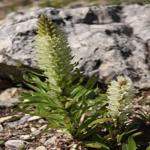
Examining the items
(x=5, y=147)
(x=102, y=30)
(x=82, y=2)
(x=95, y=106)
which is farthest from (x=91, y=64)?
(x=82, y=2)

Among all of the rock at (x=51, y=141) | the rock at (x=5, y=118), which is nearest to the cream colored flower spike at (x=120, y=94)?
the rock at (x=51, y=141)

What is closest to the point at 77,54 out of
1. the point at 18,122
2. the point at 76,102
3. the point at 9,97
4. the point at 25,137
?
the point at 9,97

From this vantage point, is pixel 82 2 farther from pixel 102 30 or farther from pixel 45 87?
pixel 45 87

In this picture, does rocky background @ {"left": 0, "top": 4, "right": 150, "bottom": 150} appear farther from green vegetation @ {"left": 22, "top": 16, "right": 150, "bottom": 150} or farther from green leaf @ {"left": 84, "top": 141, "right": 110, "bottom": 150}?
green leaf @ {"left": 84, "top": 141, "right": 110, "bottom": 150}

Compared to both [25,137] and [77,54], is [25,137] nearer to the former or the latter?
[25,137]

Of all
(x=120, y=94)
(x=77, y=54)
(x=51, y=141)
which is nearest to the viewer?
(x=120, y=94)

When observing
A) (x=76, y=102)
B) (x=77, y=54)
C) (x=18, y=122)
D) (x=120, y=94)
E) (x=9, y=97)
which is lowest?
(x=18, y=122)

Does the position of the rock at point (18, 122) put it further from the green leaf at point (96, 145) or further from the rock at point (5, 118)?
the green leaf at point (96, 145)
